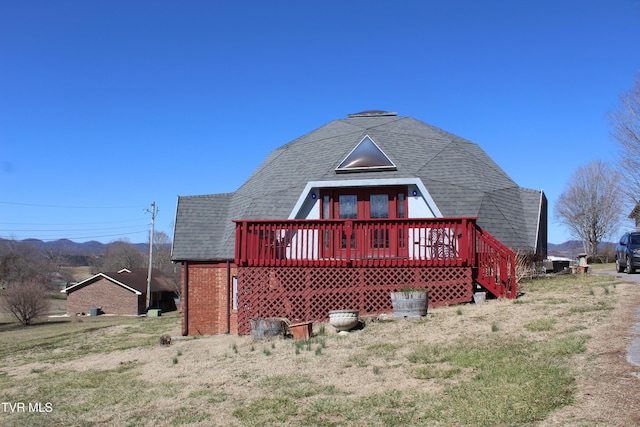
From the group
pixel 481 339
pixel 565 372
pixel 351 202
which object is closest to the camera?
pixel 565 372

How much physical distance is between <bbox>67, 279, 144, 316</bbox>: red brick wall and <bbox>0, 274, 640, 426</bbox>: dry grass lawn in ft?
132

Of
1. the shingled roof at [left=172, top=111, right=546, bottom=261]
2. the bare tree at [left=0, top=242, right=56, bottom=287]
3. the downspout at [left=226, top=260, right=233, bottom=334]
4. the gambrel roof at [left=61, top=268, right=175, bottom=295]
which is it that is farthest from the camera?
the bare tree at [left=0, top=242, right=56, bottom=287]

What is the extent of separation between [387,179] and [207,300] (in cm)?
736

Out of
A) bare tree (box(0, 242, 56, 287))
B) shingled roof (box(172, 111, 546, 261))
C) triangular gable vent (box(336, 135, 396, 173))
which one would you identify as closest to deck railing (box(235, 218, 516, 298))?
shingled roof (box(172, 111, 546, 261))

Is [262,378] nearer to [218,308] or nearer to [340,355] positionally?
[340,355]

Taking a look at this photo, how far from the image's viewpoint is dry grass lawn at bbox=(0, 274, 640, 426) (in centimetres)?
577

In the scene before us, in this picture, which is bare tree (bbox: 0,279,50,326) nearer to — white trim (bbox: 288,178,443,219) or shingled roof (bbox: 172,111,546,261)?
shingled roof (bbox: 172,111,546,261)

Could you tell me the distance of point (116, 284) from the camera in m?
52.4

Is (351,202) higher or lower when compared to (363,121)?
lower

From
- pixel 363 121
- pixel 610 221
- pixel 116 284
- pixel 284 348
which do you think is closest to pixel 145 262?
pixel 116 284

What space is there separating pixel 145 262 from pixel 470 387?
108 m

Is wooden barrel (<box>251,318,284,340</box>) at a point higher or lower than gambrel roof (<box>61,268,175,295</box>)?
higher

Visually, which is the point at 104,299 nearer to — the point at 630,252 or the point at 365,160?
the point at 365,160

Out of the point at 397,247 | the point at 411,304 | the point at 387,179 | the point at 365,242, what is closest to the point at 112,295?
the point at 387,179
